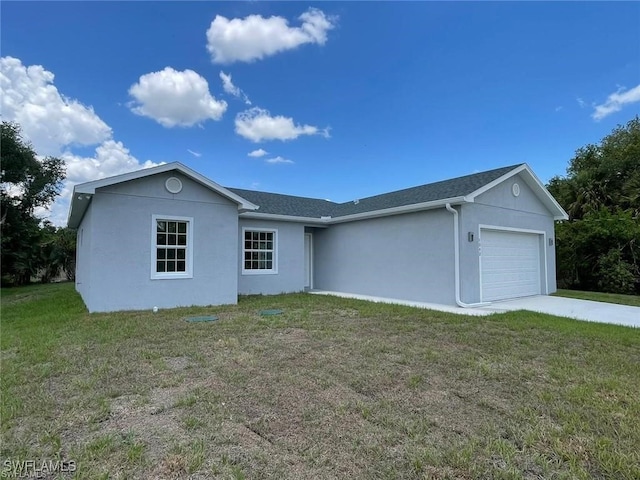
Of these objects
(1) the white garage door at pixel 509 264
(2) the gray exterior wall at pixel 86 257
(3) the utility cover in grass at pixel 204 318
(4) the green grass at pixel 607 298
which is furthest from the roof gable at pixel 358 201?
(3) the utility cover in grass at pixel 204 318

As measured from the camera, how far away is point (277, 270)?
42.4 feet

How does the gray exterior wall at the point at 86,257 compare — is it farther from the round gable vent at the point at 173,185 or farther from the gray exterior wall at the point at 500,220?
the gray exterior wall at the point at 500,220

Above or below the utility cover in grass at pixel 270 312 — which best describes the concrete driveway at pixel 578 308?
below

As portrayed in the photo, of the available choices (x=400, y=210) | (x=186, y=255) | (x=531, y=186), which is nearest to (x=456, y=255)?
(x=400, y=210)

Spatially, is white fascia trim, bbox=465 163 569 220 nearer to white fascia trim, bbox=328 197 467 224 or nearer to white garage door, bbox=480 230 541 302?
white fascia trim, bbox=328 197 467 224

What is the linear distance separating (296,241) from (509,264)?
754 centimetres

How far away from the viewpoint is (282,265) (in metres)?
13.0

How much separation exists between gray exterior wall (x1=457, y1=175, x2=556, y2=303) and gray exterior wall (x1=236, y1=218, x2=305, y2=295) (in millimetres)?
6083

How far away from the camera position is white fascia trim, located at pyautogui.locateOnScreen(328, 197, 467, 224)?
981cm

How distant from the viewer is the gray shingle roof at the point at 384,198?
35.2 feet

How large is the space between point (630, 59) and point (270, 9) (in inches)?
589

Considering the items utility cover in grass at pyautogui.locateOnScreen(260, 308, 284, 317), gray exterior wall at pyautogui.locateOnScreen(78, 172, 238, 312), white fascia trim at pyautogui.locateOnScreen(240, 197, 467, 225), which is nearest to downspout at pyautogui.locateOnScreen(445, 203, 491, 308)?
white fascia trim at pyautogui.locateOnScreen(240, 197, 467, 225)

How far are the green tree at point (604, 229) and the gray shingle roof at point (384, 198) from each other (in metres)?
6.51

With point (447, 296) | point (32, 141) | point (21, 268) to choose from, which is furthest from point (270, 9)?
point (21, 268)
